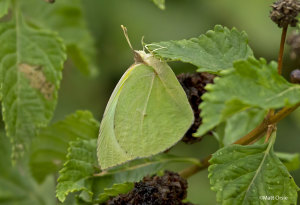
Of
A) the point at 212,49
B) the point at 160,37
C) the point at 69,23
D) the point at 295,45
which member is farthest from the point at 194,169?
the point at 160,37

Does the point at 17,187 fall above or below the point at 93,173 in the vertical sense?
below

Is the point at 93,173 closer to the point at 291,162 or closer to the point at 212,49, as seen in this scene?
the point at 212,49

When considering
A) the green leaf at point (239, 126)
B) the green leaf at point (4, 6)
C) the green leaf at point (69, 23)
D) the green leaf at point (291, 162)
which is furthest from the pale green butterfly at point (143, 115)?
the green leaf at point (69, 23)

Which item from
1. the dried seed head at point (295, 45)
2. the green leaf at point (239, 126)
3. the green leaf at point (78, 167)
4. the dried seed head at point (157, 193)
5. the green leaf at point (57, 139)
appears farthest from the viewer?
the green leaf at point (239, 126)

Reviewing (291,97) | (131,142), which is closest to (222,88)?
(291,97)

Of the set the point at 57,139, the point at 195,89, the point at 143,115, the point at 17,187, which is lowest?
the point at 17,187

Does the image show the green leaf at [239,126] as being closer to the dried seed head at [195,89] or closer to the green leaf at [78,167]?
the dried seed head at [195,89]

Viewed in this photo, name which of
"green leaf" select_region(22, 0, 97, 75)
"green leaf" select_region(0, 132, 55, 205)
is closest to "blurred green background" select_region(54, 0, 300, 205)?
"green leaf" select_region(0, 132, 55, 205)
